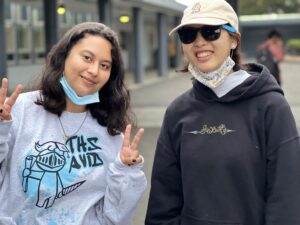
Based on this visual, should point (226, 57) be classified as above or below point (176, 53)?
above

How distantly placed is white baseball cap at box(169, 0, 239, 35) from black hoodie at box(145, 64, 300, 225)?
262 mm

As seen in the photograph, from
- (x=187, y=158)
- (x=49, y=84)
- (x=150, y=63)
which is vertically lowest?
(x=150, y=63)

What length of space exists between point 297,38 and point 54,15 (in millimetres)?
35446

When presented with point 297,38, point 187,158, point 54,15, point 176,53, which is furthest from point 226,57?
point 297,38

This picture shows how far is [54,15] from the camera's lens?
14.5m

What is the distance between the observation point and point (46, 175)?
213cm

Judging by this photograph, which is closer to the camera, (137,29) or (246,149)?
(246,149)

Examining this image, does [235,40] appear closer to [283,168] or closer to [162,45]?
[283,168]

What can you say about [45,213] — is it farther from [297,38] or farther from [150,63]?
[297,38]

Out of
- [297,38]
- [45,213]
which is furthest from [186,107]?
[297,38]

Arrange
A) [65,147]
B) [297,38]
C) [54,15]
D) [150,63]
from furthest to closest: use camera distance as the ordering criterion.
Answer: [297,38], [150,63], [54,15], [65,147]

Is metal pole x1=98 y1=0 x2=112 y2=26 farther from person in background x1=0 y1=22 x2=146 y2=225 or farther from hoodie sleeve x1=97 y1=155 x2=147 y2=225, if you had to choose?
hoodie sleeve x1=97 y1=155 x2=147 y2=225

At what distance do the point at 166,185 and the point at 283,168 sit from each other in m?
0.53

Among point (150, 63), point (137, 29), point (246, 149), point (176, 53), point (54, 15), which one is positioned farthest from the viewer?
point (150, 63)
